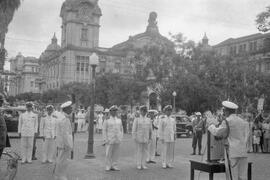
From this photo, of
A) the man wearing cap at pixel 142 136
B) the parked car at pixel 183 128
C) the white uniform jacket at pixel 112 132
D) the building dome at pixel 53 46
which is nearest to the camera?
the white uniform jacket at pixel 112 132

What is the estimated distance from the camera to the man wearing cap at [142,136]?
1354cm

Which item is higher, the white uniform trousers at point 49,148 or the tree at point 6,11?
the tree at point 6,11

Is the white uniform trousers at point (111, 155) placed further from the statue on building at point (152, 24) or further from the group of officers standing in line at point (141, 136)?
the statue on building at point (152, 24)

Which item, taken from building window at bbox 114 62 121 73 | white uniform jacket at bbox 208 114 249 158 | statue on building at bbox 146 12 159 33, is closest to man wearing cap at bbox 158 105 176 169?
white uniform jacket at bbox 208 114 249 158

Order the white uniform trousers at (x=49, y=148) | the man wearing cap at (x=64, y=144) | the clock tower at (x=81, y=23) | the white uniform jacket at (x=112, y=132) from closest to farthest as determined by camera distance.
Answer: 1. the man wearing cap at (x=64, y=144)
2. the white uniform jacket at (x=112, y=132)
3. the white uniform trousers at (x=49, y=148)
4. the clock tower at (x=81, y=23)

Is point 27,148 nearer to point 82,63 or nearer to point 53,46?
point 82,63

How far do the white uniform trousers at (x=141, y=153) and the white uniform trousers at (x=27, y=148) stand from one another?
3.52 m

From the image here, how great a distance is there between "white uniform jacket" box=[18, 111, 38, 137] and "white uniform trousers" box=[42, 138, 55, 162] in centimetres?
56

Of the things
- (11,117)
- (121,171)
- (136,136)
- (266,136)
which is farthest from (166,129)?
(11,117)

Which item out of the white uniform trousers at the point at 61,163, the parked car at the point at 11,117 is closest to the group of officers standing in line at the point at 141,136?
the white uniform trousers at the point at 61,163

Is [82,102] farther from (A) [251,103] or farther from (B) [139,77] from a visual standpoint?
(A) [251,103]

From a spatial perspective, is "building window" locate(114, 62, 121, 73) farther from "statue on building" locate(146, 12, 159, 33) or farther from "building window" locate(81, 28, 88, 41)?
"statue on building" locate(146, 12, 159, 33)

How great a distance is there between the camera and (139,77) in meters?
43.6

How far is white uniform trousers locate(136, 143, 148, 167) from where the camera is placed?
1342cm
